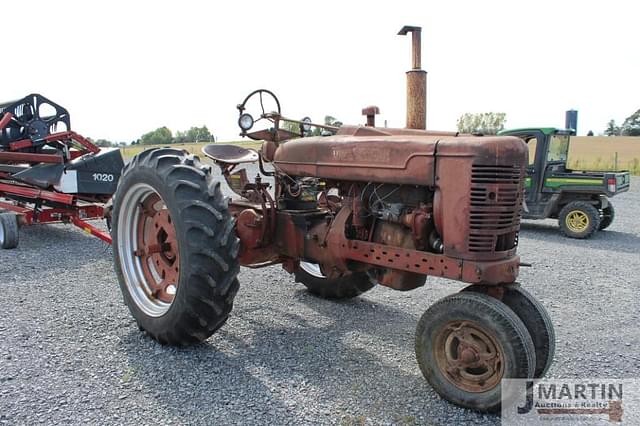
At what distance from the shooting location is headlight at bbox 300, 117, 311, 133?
14.1ft

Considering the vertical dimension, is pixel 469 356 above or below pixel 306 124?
below

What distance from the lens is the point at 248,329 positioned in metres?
4.03

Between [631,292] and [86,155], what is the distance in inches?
278

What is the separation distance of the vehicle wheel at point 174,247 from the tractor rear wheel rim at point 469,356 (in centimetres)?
138

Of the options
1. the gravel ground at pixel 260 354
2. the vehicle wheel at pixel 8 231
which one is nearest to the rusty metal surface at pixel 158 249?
the gravel ground at pixel 260 354

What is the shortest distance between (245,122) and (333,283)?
1.58 m

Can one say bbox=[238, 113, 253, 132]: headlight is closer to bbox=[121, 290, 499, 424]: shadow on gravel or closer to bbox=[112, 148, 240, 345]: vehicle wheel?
bbox=[112, 148, 240, 345]: vehicle wheel

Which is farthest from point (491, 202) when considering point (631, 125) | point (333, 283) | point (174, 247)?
point (631, 125)

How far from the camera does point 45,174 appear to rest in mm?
7164

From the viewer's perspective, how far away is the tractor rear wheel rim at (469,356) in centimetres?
276

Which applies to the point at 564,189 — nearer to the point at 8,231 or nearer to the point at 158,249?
the point at 158,249

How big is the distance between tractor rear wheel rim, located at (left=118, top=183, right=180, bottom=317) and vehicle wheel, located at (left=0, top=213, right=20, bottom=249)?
3.89m

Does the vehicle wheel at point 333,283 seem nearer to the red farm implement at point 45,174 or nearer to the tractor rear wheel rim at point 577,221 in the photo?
the red farm implement at point 45,174

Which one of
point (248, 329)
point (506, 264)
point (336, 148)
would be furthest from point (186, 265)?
point (506, 264)
